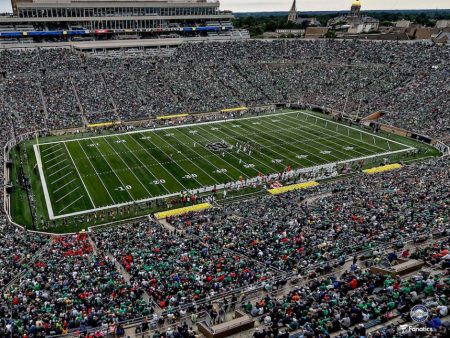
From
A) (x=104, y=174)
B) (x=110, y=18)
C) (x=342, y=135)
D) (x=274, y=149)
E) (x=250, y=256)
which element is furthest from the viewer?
(x=110, y=18)

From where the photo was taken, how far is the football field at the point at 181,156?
31.5 meters

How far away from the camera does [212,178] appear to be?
33812 mm

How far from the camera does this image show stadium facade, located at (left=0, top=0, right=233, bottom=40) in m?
62.4

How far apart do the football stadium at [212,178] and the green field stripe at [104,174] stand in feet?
0.68

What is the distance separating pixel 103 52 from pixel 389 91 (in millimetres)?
43097

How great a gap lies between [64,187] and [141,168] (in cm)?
661

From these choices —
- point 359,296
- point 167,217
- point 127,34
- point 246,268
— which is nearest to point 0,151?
point 167,217

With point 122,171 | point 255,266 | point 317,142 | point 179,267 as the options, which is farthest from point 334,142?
point 179,267

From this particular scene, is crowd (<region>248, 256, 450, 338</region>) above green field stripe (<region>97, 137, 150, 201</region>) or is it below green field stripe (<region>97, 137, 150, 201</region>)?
above

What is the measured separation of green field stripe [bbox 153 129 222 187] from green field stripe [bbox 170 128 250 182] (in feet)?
1.89

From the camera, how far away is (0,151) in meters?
36.7

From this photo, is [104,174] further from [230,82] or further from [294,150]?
[230,82]

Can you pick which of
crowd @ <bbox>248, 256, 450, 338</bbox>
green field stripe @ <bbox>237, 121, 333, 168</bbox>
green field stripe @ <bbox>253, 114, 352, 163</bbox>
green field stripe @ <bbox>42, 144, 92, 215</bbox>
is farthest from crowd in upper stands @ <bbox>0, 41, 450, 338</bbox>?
green field stripe @ <bbox>253, 114, 352, 163</bbox>

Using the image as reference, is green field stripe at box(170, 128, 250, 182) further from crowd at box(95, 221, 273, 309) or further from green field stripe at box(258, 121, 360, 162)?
crowd at box(95, 221, 273, 309)
